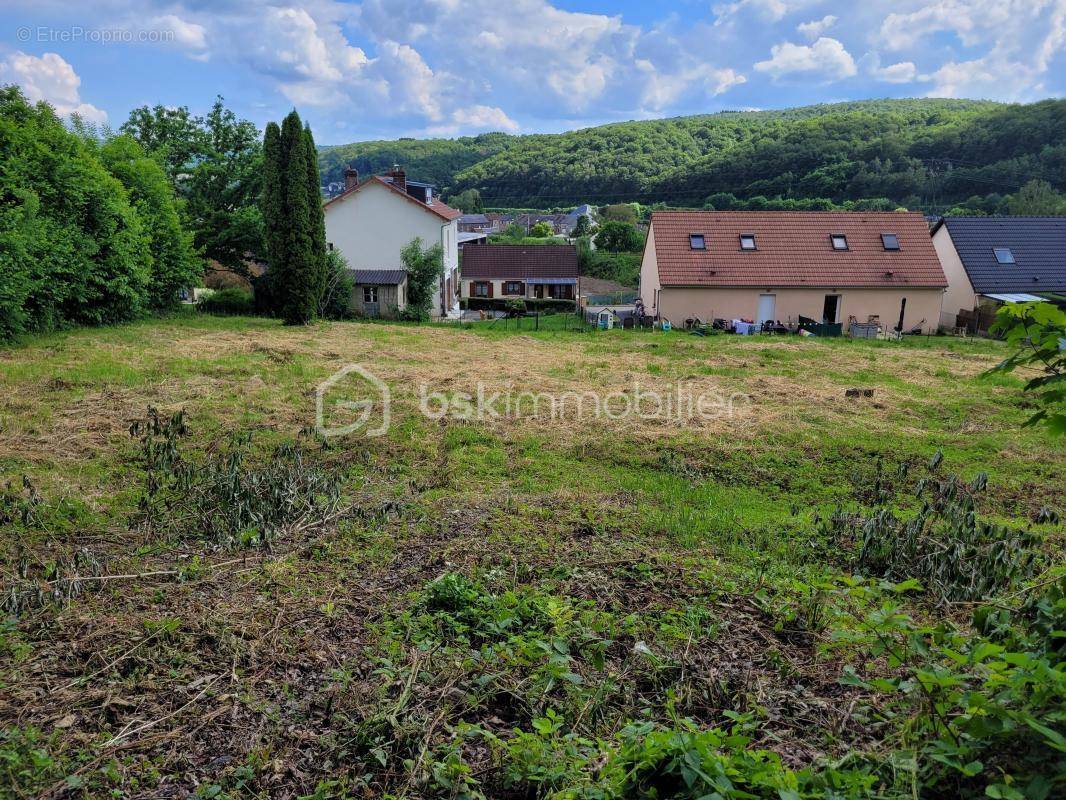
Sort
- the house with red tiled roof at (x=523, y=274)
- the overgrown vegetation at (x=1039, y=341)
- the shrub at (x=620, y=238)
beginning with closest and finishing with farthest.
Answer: the overgrown vegetation at (x=1039, y=341) → the house with red tiled roof at (x=523, y=274) → the shrub at (x=620, y=238)

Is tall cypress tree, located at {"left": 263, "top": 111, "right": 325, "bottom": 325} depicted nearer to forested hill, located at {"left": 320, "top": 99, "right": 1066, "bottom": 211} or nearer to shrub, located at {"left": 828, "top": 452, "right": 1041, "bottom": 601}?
shrub, located at {"left": 828, "top": 452, "right": 1041, "bottom": 601}

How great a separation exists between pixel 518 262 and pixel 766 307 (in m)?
18.4

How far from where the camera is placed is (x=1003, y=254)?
26.2 metres

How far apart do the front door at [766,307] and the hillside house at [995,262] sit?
726cm

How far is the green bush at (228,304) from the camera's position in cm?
2477

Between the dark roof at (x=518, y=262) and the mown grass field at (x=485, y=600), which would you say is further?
the dark roof at (x=518, y=262)

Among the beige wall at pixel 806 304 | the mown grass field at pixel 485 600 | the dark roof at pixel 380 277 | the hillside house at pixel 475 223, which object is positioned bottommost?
the mown grass field at pixel 485 600

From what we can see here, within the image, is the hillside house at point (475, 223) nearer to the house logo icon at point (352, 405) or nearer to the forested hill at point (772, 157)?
the forested hill at point (772, 157)

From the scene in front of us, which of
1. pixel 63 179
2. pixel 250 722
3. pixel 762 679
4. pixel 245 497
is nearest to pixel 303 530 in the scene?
pixel 245 497

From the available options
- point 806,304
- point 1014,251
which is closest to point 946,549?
point 806,304

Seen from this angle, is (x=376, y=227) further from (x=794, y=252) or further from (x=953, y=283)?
(x=953, y=283)

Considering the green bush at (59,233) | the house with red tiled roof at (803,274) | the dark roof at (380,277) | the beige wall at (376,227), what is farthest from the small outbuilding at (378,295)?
the house with red tiled roof at (803,274)

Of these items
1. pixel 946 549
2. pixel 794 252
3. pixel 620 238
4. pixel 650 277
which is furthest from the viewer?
pixel 620 238

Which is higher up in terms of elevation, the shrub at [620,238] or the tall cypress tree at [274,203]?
the shrub at [620,238]
